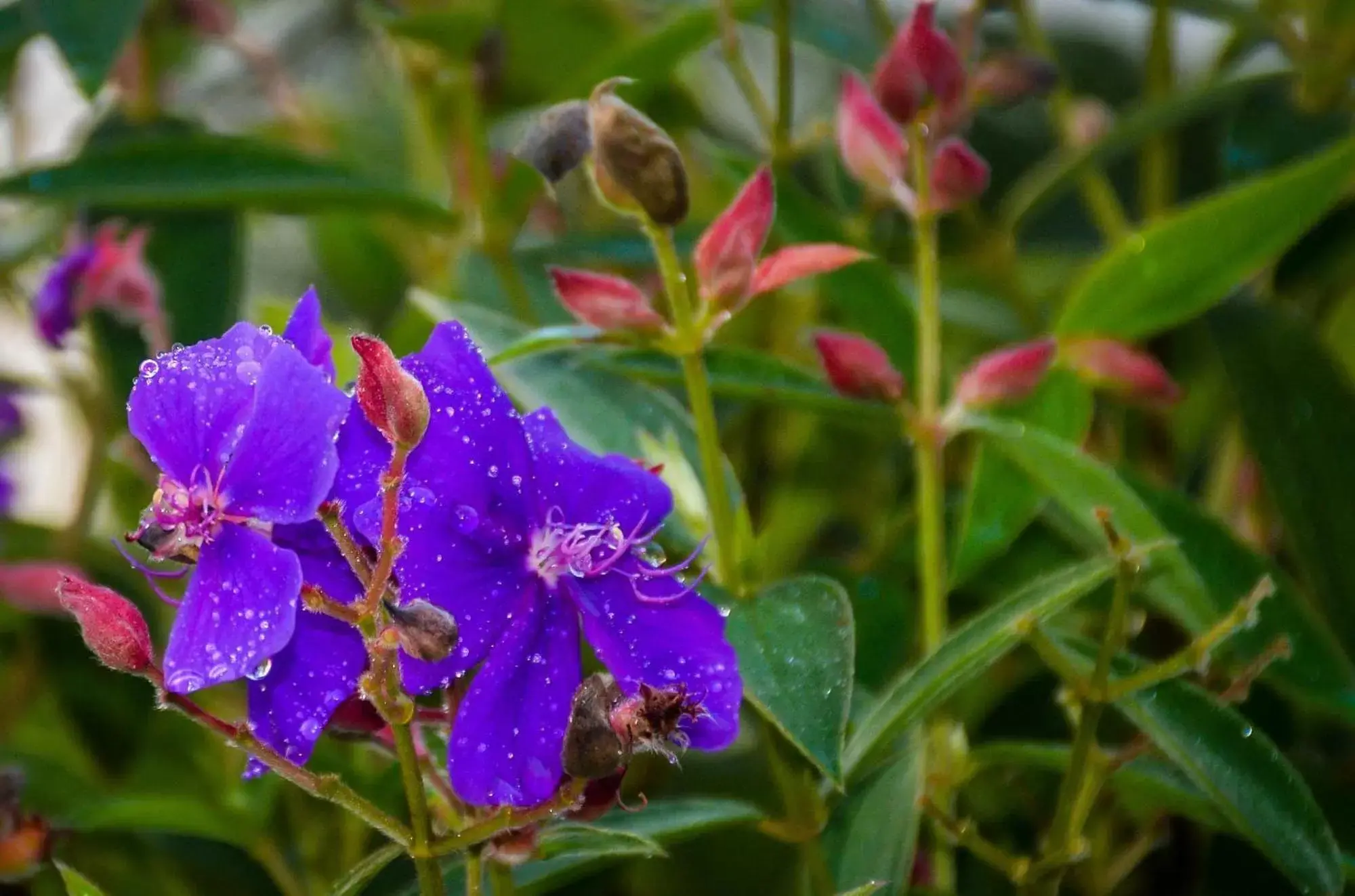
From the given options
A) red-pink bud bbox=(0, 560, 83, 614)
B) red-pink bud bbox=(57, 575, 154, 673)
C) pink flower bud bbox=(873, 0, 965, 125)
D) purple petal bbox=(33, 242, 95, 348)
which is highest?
pink flower bud bbox=(873, 0, 965, 125)

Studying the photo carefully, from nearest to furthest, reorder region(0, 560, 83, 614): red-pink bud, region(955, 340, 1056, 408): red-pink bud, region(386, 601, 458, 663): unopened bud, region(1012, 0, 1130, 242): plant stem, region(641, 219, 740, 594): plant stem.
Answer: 1. region(386, 601, 458, 663): unopened bud
2. region(641, 219, 740, 594): plant stem
3. region(955, 340, 1056, 408): red-pink bud
4. region(0, 560, 83, 614): red-pink bud
5. region(1012, 0, 1130, 242): plant stem

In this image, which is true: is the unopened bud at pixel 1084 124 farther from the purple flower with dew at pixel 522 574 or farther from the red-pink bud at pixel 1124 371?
the purple flower with dew at pixel 522 574

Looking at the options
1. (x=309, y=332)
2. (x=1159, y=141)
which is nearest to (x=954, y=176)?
(x=309, y=332)

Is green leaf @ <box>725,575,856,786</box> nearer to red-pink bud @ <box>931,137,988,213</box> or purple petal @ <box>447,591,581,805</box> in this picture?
purple petal @ <box>447,591,581,805</box>

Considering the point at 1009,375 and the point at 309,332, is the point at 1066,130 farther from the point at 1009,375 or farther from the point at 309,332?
the point at 309,332

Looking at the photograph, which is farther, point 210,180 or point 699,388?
point 210,180

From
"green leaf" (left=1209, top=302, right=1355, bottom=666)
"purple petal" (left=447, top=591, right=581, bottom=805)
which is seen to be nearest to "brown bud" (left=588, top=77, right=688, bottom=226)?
"purple petal" (left=447, top=591, right=581, bottom=805)

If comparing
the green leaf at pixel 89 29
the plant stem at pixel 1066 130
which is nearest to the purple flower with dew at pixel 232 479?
the green leaf at pixel 89 29
